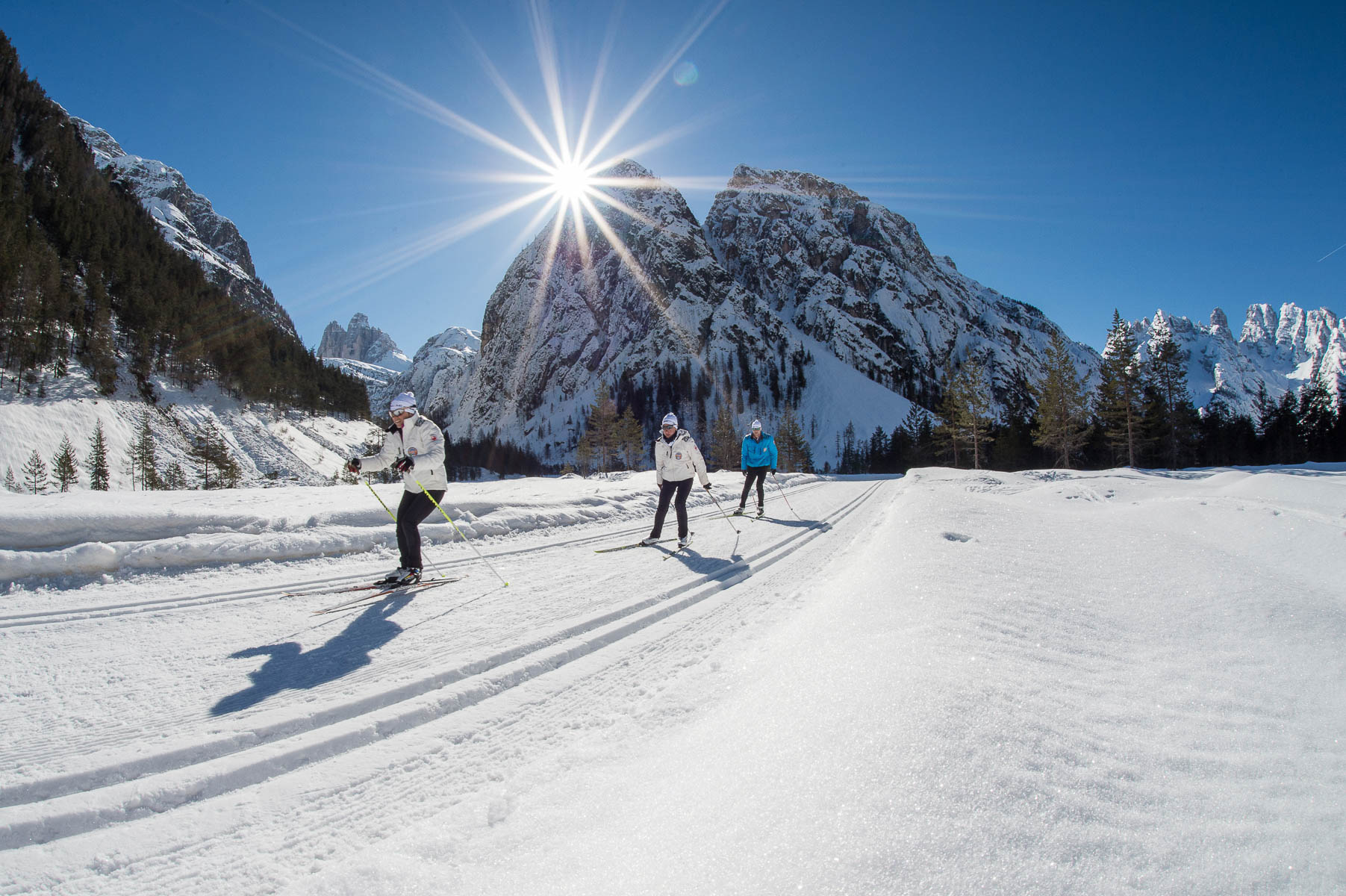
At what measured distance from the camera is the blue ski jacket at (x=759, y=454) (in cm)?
1262

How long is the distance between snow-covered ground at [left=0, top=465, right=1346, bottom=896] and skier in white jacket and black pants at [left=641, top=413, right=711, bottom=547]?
8.67 feet

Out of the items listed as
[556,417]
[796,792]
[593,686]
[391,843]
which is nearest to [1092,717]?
[796,792]

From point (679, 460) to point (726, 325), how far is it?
147 m

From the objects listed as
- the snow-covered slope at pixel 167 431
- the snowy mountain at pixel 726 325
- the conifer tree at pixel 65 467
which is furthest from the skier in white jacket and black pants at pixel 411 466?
the snowy mountain at pixel 726 325

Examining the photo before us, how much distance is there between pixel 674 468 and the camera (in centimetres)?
880

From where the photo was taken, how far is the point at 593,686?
10.8ft

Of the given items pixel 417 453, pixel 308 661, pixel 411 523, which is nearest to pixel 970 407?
pixel 417 453

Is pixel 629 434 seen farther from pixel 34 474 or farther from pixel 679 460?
pixel 679 460

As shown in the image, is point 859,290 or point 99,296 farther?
point 859,290

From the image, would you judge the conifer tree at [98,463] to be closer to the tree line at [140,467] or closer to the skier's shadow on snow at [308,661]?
the tree line at [140,467]

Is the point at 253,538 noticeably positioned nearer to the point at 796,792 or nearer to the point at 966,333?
the point at 796,792

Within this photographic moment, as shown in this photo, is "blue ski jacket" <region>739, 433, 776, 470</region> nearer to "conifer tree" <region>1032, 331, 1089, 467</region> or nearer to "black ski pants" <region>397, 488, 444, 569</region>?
"black ski pants" <region>397, 488, 444, 569</region>

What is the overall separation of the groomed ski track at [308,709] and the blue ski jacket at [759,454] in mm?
6792

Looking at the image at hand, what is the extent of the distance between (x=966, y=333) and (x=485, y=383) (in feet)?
559
